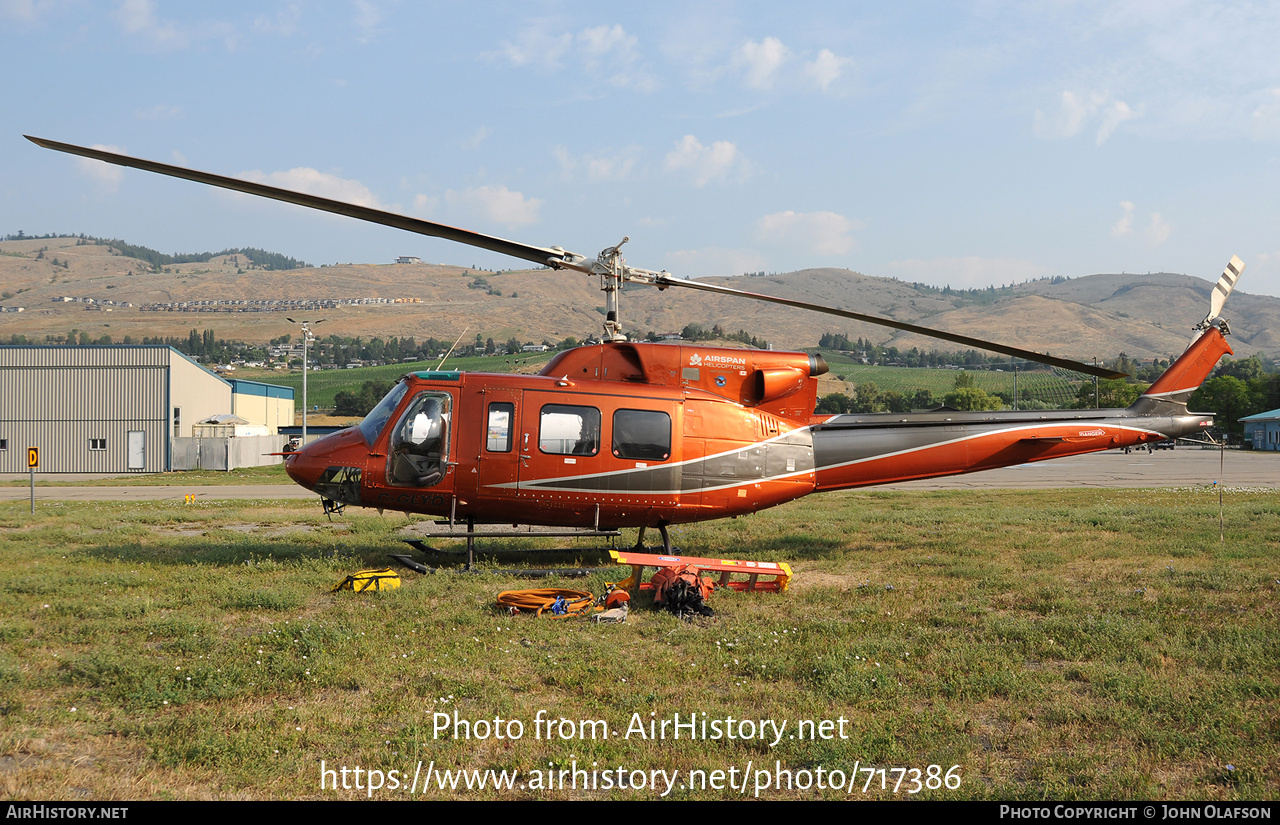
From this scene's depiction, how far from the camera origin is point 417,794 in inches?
179

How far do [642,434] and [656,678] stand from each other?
548 centimetres

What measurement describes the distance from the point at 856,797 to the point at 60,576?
10.6 metres

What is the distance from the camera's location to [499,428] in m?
11.6

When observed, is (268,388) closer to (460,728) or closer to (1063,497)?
(1063,497)

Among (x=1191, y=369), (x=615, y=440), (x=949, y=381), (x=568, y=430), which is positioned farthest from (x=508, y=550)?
(x=949, y=381)

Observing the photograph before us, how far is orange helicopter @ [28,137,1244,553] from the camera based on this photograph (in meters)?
11.5

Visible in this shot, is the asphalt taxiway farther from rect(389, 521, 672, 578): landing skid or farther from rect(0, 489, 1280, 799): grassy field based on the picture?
rect(0, 489, 1280, 799): grassy field

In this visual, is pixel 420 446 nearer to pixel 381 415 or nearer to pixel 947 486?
pixel 381 415

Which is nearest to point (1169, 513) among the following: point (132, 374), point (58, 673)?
point (58, 673)

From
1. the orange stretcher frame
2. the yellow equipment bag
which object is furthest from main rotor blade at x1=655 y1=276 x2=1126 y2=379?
the yellow equipment bag

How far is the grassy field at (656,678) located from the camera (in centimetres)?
483

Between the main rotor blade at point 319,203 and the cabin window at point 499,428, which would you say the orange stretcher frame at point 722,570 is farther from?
the main rotor blade at point 319,203

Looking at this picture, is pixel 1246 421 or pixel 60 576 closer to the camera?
pixel 60 576

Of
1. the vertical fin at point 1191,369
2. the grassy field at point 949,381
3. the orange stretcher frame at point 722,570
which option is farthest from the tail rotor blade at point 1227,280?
the grassy field at point 949,381
